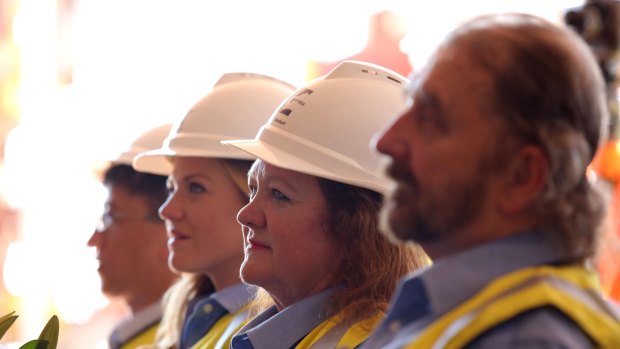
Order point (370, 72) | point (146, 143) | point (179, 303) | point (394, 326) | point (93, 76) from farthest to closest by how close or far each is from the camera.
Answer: point (93, 76) → point (146, 143) → point (179, 303) → point (370, 72) → point (394, 326)

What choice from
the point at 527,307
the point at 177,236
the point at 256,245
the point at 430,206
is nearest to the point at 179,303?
the point at 177,236

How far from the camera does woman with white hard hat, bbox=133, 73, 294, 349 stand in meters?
2.90

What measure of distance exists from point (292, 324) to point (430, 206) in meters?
0.80

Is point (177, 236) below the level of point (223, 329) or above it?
above

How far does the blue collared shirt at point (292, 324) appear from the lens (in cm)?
225

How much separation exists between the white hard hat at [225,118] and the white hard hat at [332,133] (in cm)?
58

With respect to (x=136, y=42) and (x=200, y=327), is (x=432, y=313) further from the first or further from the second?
(x=136, y=42)

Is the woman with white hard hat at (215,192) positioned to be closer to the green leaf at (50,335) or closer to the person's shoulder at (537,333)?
the green leaf at (50,335)

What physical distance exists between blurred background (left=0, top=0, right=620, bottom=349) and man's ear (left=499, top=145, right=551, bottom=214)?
397 centimetres

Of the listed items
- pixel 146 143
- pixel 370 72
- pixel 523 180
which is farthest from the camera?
pixel 146 143

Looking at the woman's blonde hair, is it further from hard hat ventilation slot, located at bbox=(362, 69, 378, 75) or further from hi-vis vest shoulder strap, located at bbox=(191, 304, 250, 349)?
hard hat ventilation slot, located at bbox=(362, 69, 378, 75)

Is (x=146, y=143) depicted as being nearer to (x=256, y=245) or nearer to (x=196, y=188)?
(x=196, y=188)

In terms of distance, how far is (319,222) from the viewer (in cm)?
228

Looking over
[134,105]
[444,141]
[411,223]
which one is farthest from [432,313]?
[134,105]
